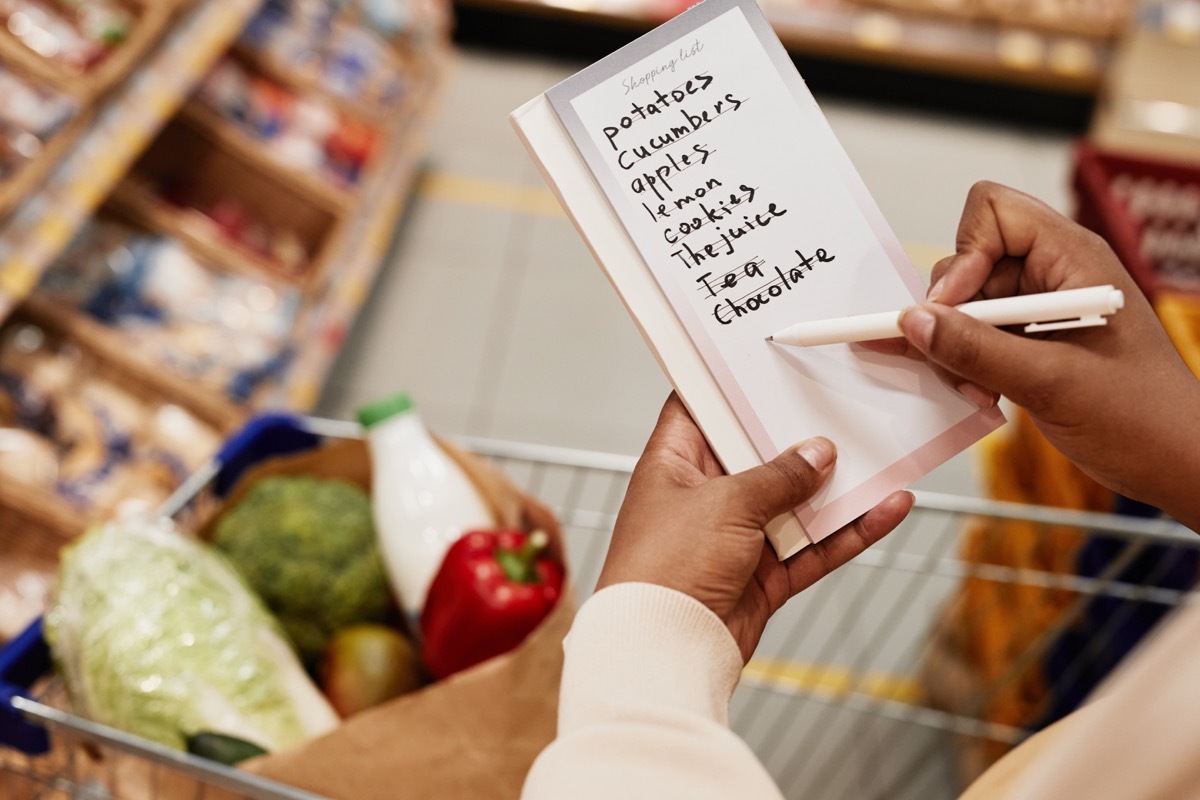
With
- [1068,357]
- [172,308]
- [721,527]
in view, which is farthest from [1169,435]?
[172,308]

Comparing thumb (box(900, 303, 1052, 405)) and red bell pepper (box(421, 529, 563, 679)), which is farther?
red bell pepper (box(421, 529, 563, 679))

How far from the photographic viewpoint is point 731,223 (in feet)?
2.89

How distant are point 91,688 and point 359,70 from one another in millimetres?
2436

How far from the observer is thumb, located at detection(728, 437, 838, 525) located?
828mm

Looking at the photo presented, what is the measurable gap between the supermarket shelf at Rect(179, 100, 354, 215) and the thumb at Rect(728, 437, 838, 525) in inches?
85.4

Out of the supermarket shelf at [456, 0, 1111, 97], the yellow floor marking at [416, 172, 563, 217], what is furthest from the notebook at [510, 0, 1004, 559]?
the supermarket shelf at [456, 0, 1111, 97]

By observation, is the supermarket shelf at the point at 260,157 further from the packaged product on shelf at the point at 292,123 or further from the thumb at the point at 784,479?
the thumb at the point at 784,479

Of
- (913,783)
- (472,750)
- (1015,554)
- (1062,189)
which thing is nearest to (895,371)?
(472,750)

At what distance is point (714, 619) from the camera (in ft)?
2.57

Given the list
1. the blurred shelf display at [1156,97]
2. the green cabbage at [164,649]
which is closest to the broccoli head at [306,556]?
the green cabbage at [164,649]

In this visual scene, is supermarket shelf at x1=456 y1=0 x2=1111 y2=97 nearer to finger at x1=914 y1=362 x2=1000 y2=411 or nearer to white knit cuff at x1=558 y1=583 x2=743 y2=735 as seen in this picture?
finger at x1=914 y1=362 x2=1000 y2=411

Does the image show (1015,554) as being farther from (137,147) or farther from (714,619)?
(137,147)

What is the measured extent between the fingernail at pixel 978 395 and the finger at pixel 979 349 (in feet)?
0.22

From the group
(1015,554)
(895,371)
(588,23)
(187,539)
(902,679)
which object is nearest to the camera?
(895,371)
